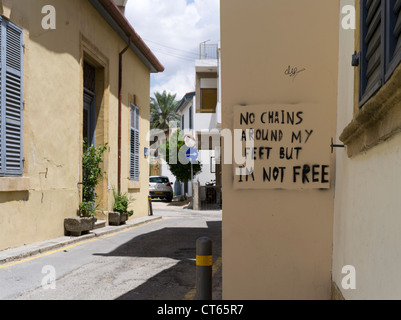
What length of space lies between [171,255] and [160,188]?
68.4 ft

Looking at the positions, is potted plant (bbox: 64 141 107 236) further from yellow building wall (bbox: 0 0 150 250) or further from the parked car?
the parked car

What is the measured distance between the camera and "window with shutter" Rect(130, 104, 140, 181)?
1434 cm

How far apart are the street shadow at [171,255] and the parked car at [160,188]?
634 inches

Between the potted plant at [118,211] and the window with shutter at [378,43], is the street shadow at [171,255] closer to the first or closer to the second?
the potted plant at [118,211]

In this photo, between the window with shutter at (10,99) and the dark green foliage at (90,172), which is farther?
the dark green foliage at (90,172)

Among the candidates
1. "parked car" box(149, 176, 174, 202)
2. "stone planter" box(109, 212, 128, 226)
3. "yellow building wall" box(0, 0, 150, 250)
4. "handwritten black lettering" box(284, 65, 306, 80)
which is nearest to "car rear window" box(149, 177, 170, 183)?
"parked car" box(149, 176, 174, 202)

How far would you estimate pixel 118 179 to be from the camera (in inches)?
499

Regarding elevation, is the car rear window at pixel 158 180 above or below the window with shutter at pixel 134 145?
below

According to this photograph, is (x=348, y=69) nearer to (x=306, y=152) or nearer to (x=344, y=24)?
(x=344, y=24)

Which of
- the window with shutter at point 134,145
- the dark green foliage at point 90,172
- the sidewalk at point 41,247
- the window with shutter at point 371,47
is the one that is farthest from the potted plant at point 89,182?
the window with shutter at point 371,47

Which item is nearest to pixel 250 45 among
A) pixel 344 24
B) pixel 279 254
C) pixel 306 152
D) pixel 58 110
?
pixel 344 24

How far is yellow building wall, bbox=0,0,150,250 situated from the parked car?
1574 cm

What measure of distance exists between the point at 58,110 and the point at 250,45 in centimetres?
548

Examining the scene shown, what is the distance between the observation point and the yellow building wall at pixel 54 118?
7.34 m
